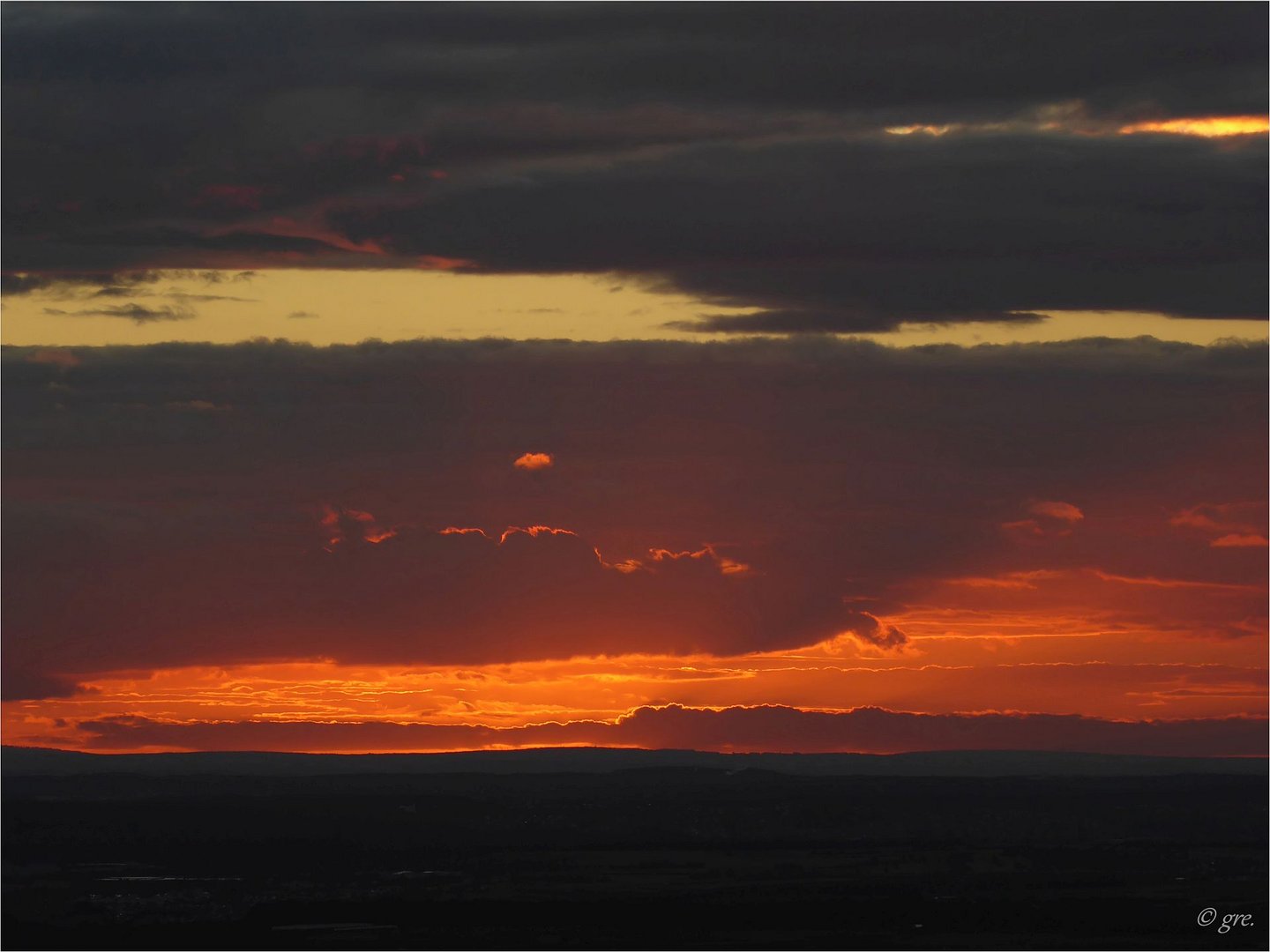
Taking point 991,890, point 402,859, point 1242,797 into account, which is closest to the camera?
point 991,890

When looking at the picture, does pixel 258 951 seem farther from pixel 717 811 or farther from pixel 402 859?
pixel 717 811

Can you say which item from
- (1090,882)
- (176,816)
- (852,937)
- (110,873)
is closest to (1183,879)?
(1090,882)

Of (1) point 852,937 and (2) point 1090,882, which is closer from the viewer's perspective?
(1) point 852,937

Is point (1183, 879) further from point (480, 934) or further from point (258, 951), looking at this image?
point (258, 951)

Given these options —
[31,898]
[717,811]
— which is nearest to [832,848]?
[717,811]

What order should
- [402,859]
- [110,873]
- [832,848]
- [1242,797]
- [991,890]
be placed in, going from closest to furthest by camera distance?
[991,890], [110,873], [402,859], [832,848], [1242,797]

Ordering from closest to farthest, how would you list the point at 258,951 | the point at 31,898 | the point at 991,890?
1. the point at 258,951
2. the point at 31,898
3. the point at 991,890

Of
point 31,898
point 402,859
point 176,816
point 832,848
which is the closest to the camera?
point 31,898

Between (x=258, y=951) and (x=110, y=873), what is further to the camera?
(x=110, y=873)
